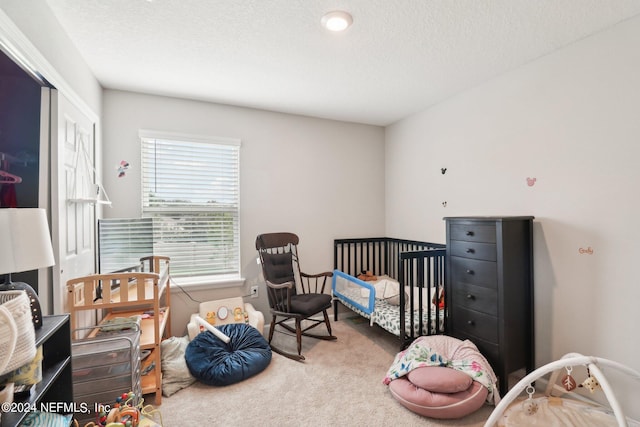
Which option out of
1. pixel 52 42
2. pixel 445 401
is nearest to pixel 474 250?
pixel 445 401

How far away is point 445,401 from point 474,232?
1172mm

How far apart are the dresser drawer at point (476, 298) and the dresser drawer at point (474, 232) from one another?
364 millimetres

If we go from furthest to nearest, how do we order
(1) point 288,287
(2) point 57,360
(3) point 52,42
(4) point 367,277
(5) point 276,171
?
(4) point 367,277, (5) point 276,171, (1) point 288,287, (3) point 52,42, (2) point 57,360

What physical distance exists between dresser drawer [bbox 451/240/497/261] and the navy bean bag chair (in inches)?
71.2

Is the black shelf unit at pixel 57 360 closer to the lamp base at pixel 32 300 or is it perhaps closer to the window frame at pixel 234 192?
the lamp base at pixel 32 300

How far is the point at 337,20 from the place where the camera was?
1729 mm

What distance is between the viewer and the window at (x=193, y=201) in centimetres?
288

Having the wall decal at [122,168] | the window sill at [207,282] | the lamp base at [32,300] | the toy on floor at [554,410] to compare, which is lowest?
the toy on floor at [554,410]

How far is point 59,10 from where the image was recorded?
1.67 m

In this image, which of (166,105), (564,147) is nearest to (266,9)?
(166,105)

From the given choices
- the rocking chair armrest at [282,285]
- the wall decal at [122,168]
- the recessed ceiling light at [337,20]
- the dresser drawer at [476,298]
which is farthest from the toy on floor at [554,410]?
the wall decal at [122,168]

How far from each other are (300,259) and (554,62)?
2.91 meters

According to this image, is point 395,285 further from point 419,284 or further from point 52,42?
point 52,42

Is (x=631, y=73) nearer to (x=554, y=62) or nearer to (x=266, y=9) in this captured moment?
(x=554, y=62)
